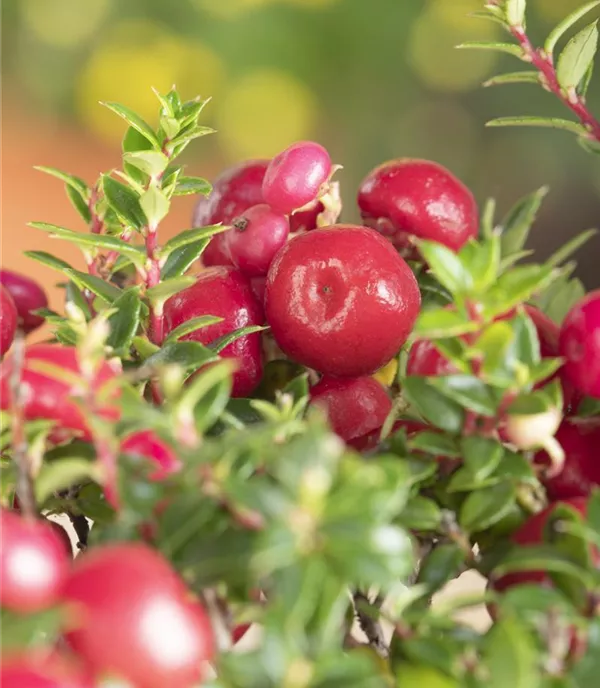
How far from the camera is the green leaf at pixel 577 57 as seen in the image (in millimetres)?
341

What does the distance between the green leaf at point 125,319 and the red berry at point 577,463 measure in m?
0.13

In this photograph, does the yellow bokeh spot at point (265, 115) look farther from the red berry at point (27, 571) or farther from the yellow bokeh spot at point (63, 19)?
the red berry at point (27, 571)

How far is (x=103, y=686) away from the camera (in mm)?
169

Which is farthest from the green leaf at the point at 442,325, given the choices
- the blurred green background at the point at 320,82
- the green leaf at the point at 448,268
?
the blurred green background at the point at 320,82

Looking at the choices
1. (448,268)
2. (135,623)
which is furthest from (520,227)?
(135,623)

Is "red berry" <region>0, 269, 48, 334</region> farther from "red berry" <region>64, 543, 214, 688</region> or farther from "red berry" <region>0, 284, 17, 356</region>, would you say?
"red berry" <region>64, 543, 214, 688</region>

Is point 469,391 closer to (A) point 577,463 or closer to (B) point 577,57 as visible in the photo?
(A) point 577,463

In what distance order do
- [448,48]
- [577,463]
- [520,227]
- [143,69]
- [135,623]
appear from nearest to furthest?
1. [135,623]
2. [577,463]
3. [520,227]
4. [143,69]
5. [448,48]

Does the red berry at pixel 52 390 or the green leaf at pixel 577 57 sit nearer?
the red berry at pixel 52 390

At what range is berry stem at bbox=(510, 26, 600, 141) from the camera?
352 mm

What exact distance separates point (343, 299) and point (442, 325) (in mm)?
91

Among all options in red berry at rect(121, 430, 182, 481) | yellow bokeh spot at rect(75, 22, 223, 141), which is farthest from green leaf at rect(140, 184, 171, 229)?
yellow bokeh spot at rect(75, 22, 223, 141)

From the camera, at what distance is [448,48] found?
5.28 feet

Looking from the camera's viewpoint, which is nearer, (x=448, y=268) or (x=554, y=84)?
(x=448, y=268)
